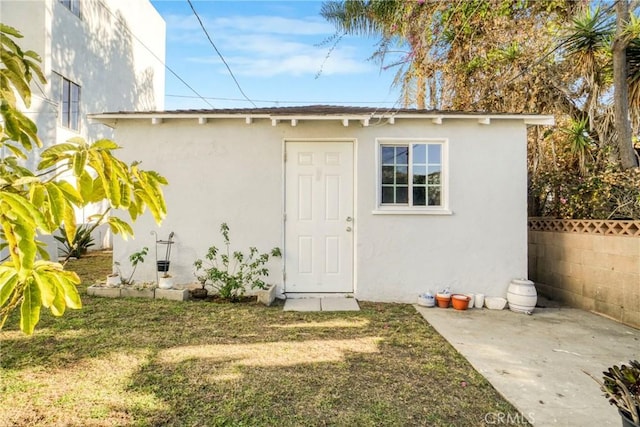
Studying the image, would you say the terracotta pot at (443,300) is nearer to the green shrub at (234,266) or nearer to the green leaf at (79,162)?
the green shrub at (234,266)

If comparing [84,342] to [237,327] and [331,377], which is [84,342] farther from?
[331,377]

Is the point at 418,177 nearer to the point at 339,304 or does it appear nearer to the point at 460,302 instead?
the point at 460,302

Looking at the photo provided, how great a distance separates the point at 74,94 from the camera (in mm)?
10008

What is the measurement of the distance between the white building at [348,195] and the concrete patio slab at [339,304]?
192 millimetres

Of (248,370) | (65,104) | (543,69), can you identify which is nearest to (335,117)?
(248,370)

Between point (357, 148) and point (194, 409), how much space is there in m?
4.24

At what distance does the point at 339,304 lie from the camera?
5184mm

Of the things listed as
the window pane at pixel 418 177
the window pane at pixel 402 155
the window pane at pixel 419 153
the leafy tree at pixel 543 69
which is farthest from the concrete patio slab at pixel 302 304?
the leafy tree at pixel 543 69

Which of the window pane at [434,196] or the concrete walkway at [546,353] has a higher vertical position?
the window pane at [434,196]

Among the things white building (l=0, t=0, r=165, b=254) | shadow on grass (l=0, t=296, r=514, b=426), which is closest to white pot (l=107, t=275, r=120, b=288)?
shadow on grass (l=0, t=296, r=514, b=426)

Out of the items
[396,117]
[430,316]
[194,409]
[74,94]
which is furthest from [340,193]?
[74,94]

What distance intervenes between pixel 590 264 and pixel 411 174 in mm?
2993

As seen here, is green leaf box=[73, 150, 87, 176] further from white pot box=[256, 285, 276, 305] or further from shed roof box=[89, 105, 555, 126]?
white pot box=[256, 285, 276, 305]

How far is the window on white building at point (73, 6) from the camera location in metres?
9.61
